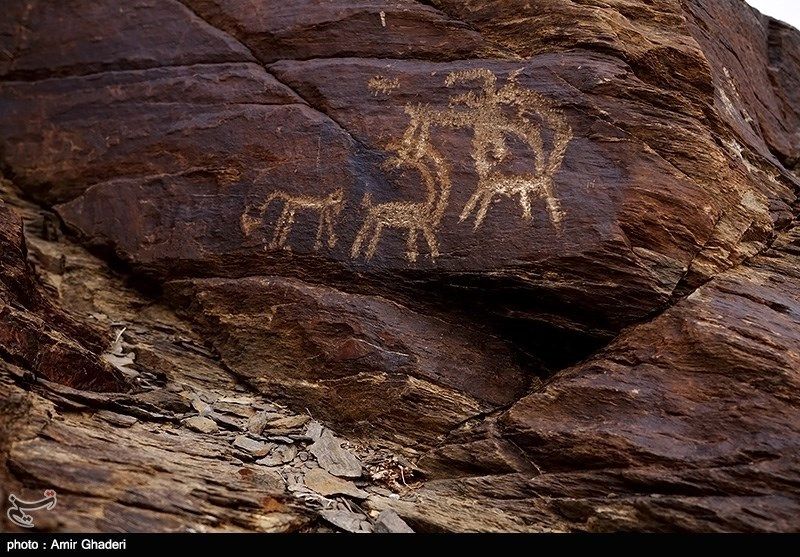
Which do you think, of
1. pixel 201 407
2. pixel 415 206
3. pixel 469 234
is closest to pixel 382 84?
pixel 415 206

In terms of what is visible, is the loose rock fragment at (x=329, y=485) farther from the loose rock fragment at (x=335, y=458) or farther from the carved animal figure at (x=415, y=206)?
the carved animal figure at (x=415, y=206)

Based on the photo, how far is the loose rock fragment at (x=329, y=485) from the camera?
6.34 metres

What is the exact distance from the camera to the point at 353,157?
826cm

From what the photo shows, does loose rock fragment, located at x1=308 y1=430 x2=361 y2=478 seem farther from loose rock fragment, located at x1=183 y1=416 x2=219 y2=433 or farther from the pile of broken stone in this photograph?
loose rock fragment, located at x1=183 y1=416 x2=219 y2=433

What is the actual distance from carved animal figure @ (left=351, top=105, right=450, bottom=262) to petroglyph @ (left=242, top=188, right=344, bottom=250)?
345 millimetres

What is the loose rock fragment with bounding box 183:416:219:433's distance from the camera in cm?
709

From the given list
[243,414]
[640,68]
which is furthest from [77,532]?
[640,68]

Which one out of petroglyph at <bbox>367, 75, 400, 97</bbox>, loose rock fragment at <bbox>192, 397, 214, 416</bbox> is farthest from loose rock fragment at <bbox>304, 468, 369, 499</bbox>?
petroglyph at <bbox>367, 75, 400, 97</bbox>

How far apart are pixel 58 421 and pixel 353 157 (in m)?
4.28

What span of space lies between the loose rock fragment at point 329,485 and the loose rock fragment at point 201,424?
1.22 metres

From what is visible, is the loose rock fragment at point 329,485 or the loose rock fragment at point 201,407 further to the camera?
the loose rock fragment at point 201,407

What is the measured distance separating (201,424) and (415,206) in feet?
10.9

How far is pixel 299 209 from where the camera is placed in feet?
27.0

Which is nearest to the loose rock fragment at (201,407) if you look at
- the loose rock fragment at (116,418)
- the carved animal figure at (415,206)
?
the loose rock fragment at (116,418)
